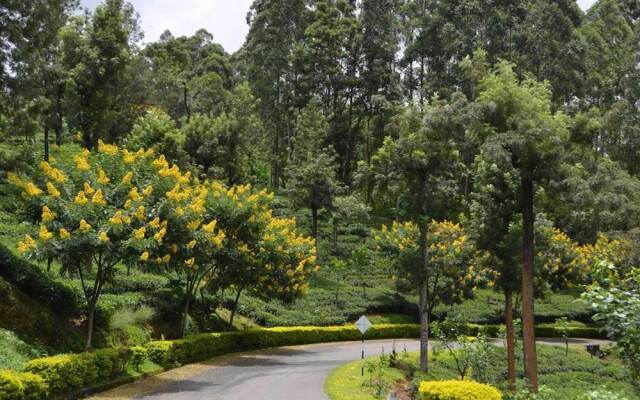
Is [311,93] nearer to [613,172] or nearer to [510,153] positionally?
[613,172]

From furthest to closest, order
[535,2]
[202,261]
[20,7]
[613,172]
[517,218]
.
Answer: [535,2] → [613,172] → [517,218] → [202,261] → [20,7]

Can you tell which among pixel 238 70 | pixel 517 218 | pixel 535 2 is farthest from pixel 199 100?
pixel 517 218

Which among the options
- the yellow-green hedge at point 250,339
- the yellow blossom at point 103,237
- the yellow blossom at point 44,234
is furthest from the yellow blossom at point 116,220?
the yellow-green hedge at point 250,339

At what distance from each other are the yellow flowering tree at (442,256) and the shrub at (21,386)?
15.3m

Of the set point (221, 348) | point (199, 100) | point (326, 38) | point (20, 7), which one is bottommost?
point (221, 348)

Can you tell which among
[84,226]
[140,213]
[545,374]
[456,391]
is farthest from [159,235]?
[545,374]

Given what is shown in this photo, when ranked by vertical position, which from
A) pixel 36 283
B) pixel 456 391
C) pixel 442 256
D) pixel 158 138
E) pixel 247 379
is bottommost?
pixel 247 379

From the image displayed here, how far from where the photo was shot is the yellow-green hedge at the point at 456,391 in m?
12.4

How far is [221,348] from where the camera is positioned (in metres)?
26.3

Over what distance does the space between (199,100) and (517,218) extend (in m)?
40.4

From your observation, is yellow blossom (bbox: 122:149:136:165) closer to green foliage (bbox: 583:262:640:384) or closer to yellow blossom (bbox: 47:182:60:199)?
yellow blossom (bbox: 47:182:60:199)

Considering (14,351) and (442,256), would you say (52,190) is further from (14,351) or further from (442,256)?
(442,256)

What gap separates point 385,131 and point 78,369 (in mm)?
44831

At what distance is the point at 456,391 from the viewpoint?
1251 cm
